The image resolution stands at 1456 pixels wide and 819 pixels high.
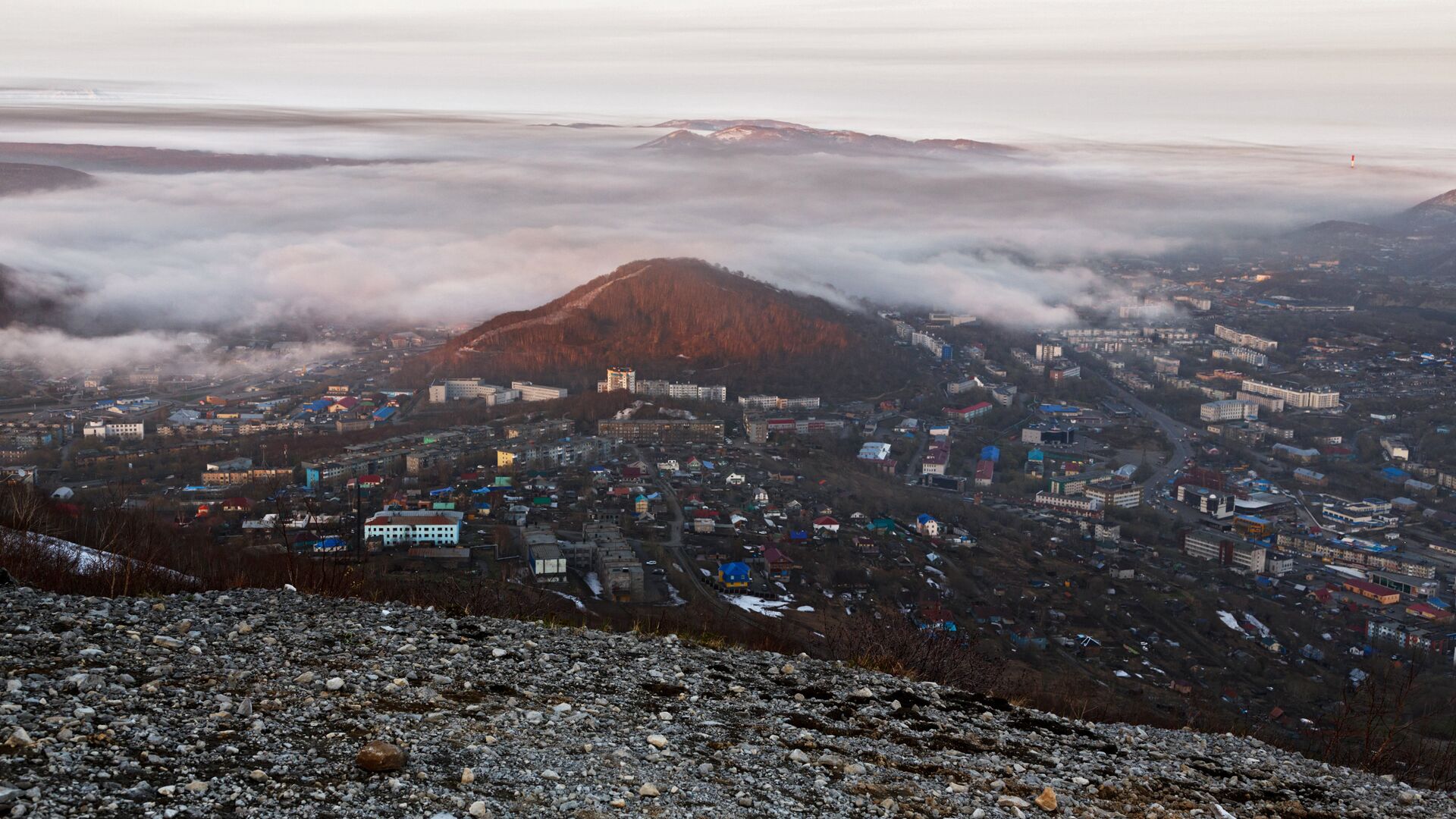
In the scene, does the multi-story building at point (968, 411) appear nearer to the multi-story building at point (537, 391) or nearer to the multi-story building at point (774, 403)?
the multi-story building at point (774, 403)

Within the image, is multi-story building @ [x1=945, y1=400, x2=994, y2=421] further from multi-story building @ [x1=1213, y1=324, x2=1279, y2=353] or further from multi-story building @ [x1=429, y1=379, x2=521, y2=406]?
multi-story building @ [x1=429, y1=379, x2=521, y2=406]

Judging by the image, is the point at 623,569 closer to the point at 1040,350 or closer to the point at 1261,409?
the point at 1261,409

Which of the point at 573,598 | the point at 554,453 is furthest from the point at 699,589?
the point at 554,453

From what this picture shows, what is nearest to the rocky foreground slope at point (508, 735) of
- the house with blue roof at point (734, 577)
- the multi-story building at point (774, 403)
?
the house with blue roof at point (734, 577)

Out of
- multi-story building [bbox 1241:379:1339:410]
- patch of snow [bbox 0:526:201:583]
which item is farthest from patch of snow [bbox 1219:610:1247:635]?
multi-story building [bbox 1241:379:1339:410]

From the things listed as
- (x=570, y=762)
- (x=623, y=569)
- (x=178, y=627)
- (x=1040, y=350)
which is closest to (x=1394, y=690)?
(x=623, y=569)

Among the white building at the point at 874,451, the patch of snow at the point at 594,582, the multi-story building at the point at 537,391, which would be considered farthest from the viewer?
the multi-story building at the point at 537,391

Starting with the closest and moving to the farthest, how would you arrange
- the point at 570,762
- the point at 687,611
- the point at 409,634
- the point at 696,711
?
the point at 570,762 → the point at 696,711 → the point at 409,634 → the point at 687,611
